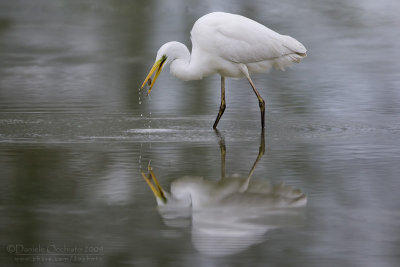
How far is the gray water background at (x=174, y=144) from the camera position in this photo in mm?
6051

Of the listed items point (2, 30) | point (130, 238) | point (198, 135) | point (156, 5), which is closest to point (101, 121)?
point (198, 135)

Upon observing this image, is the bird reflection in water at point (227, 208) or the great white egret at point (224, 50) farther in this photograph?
the great white egret at point (224, 50)

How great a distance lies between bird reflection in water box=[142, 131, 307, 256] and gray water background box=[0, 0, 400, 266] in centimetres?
9

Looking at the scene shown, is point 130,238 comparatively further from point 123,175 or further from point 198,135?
point 198,135

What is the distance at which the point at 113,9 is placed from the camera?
85.7ft

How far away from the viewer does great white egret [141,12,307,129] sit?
10.9m

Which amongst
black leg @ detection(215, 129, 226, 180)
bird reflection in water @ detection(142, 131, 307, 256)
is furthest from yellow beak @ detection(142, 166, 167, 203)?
black leg @ detection(215, 129, 226, 180)

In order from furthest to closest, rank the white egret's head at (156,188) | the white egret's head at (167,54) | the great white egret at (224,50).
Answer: the great white egret at (224,50) → the white egret's head at (167,54) → the white egret's head at (156,188)

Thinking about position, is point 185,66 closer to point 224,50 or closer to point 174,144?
point 224,50

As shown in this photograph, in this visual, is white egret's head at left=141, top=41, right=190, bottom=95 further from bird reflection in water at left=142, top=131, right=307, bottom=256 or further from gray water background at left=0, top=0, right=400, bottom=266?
bird reflection in water at left=142, top=131, right=307, bottom=256

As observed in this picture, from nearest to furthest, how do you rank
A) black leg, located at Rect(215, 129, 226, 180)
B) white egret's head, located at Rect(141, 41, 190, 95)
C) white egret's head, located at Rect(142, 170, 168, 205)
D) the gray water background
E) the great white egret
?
the gray water background → white egret's head, located at Rect(142, 170, 168, 205) → black leg, located at Rect(215, 129, 226, 180) → white egret's head, located at Rect(141, 41, 190, 95) → the great white egret

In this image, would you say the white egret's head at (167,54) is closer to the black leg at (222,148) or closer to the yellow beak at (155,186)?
the black leg at (222,148)

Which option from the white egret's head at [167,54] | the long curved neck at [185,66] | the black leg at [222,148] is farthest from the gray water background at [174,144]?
the white egret's head at [167,54]

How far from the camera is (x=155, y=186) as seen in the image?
7684mm
